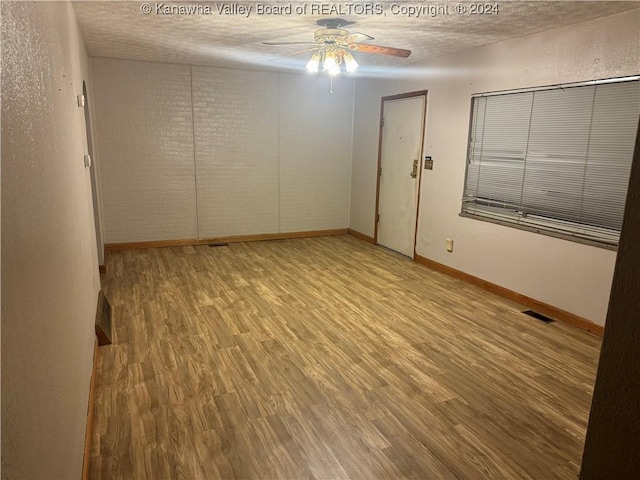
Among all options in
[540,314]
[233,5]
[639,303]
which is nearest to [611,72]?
[540,314]

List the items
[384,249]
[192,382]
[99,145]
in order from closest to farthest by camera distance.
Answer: [192,382] < [99,145] < [384,249]

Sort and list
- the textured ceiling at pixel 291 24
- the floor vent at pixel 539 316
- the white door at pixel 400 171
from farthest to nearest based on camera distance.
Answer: the white door at pixel 400 171
the floor vent at pixel 539 316
the textured ceiling at pixel 291 24

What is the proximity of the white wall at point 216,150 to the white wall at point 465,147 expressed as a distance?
3.79 ft

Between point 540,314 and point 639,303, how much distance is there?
3477 mm

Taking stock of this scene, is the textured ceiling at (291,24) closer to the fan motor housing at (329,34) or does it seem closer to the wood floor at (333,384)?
the fan motor housing at (329,34)

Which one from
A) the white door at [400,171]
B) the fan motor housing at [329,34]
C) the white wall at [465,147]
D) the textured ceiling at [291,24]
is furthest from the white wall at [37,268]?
the white door at [400,171]

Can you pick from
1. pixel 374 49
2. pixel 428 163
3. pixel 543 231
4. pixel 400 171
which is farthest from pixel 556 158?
pixel 400 171

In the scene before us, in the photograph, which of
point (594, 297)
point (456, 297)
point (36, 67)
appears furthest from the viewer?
point (456, 297)

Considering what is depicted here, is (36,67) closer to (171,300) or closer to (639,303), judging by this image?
(639,303)

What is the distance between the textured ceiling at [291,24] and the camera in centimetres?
303

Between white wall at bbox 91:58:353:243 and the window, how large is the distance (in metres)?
2.62

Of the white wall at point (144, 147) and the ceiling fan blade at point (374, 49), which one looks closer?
the ceiling fan blade at point (374, 49)

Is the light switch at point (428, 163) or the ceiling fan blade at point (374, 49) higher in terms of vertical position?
the ceiling fan blade at point (374, 49)

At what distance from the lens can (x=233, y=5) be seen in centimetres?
303
